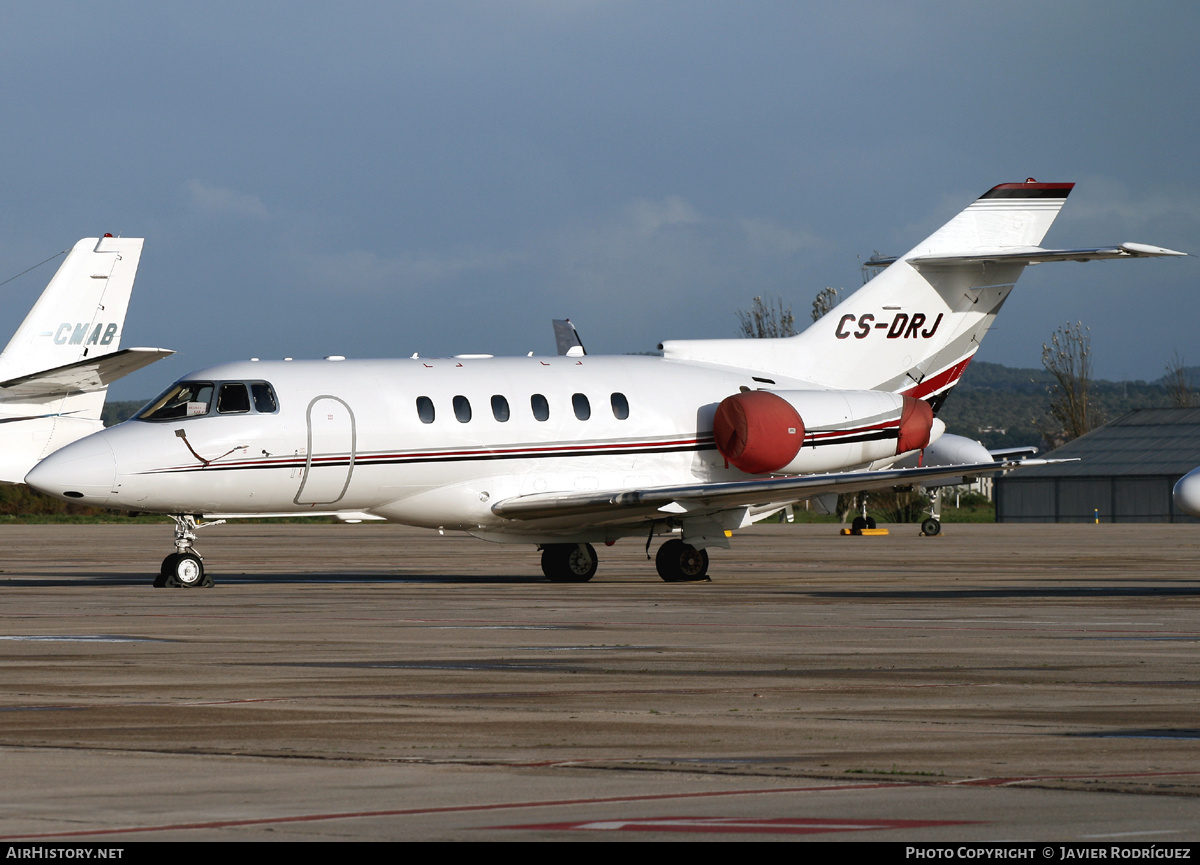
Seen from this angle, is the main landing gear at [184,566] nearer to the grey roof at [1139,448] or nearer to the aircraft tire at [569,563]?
the aircraft tire at [569,563]

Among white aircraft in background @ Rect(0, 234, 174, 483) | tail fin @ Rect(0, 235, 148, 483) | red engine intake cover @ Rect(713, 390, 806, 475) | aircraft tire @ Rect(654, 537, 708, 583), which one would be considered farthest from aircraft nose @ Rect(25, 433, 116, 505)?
tail fin @ Rect(0, 235, 148, 483)

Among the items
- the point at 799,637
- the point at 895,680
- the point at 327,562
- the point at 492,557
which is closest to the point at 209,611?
the point at 799,637

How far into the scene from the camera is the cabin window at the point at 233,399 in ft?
94.5

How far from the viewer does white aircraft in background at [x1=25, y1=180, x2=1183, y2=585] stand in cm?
2858

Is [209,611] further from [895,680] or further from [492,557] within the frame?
[492,557]

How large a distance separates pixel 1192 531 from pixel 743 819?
64517 millimetres

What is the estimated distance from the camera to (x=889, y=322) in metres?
34.2

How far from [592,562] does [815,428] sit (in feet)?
14.9

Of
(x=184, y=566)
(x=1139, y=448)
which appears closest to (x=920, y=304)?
(x=184, y=566)

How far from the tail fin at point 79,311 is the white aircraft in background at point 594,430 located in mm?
19068

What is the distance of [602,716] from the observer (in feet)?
Answer: 39.3

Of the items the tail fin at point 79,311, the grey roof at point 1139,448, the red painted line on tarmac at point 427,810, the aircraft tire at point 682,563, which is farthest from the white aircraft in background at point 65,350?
the grey roof at point 1139,448

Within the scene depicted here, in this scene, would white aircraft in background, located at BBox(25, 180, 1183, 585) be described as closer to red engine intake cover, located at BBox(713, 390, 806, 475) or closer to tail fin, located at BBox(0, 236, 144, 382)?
A: red engine intake cover, located at BBox(713, 390, 806, 475)

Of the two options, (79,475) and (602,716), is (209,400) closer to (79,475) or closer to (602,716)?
(79,475)
